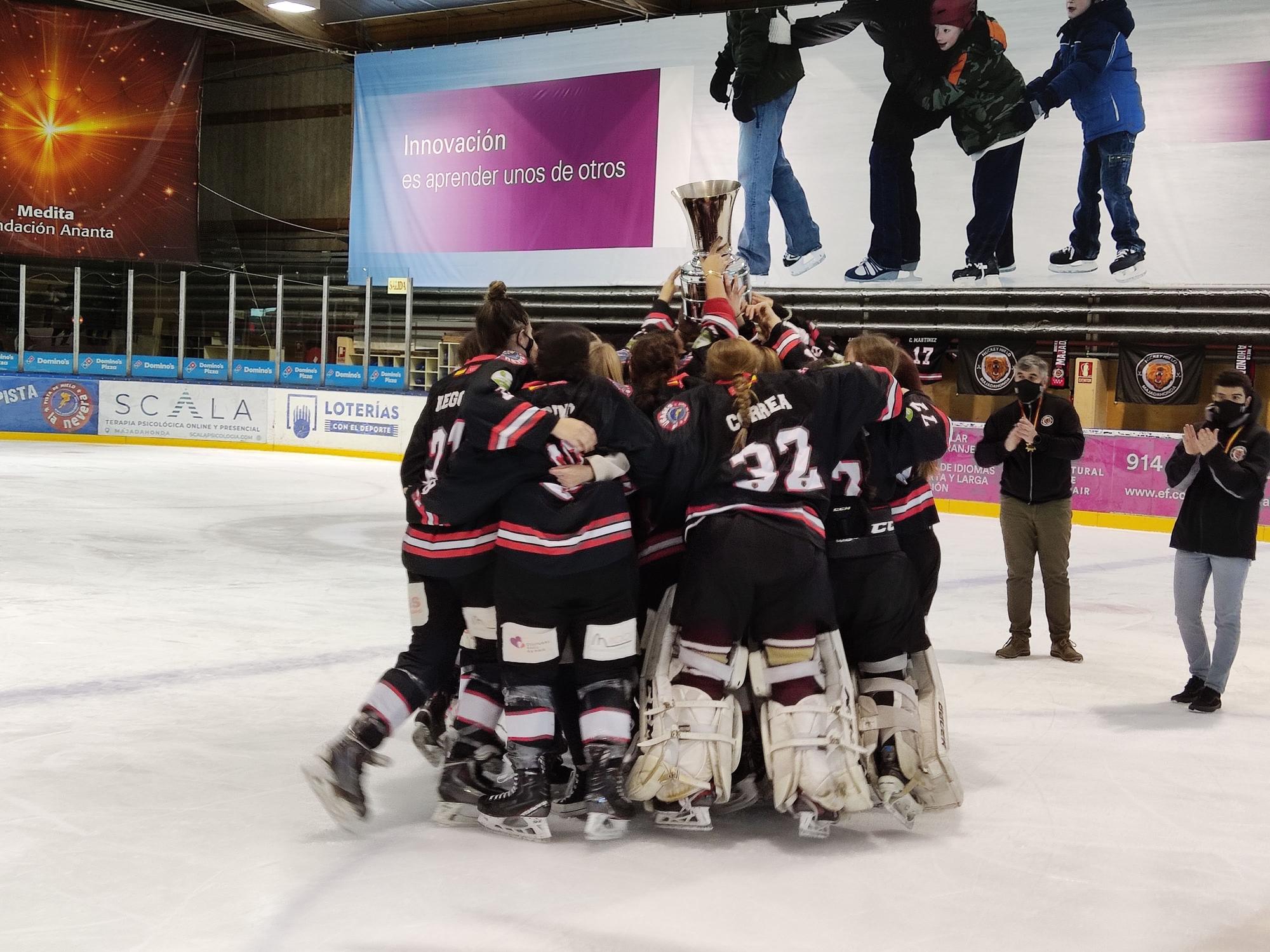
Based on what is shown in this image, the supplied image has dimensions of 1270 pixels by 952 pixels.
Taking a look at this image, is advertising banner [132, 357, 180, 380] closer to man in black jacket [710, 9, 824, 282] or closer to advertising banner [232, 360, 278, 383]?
advertising banner [232, 360, 278, 383]

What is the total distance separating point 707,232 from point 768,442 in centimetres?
68

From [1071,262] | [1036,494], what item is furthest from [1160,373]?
[1036,494]

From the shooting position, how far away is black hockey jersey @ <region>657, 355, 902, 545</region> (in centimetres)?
327

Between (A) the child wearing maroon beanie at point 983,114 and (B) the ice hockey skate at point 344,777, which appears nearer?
(B) the ice hockey skate at point 344,777

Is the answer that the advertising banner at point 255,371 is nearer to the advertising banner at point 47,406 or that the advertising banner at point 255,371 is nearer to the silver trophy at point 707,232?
the advertising banner at point 47,406

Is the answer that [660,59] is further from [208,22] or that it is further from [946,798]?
[946,798]

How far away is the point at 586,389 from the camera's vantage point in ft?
10.7

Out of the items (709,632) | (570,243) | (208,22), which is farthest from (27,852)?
(208,22)

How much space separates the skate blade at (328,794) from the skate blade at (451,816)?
9.1 inches

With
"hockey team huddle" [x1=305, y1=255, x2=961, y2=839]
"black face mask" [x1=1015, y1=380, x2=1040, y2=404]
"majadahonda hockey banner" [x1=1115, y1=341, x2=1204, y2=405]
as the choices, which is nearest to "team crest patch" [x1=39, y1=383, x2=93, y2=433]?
"majadahonda hockey banner" [x1=1115, y1=341, x2=1204, y2=405]

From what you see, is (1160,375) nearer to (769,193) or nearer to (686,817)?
(769,193)

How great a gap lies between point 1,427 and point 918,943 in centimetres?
1667

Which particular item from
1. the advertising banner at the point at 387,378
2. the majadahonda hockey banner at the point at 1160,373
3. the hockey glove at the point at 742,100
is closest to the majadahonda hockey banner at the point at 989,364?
the majadahonda hockey banner at the point at 1160,373

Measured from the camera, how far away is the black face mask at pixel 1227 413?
4859mm
